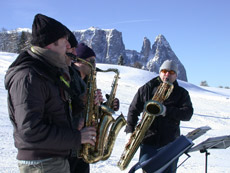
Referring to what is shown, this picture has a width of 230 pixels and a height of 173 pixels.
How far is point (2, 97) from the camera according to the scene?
10.2 meters

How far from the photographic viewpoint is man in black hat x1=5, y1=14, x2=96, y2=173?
1.64 m

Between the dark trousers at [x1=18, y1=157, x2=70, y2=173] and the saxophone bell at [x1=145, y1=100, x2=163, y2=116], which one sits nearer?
the dark trousers at [x1=18, y1=157, x2=70, y2=173]

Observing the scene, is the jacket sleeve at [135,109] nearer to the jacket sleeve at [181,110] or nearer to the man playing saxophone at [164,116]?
the man playing saxophone at [164,116]

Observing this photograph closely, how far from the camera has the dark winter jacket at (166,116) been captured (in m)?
3.33

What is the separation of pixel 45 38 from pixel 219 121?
38.5ft

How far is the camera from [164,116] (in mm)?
3336

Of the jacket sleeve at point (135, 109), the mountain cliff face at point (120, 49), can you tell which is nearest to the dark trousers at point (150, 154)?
the jacket sleeve at point (135, 109)

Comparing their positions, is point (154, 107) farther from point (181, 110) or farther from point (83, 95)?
point (83, 95)

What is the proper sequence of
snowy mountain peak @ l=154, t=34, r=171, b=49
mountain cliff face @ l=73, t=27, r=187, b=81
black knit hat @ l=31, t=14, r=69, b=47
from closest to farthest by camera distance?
1. black knit hat @ l=31, t=14, r=69, b=47
2. mountain cliff face @ l=73, t=27, r=187, b=81
3. snowy mountain peak @ l=154, t=34, r=171, b=49

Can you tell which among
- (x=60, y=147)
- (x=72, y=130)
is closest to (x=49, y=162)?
(x=60, y=147)

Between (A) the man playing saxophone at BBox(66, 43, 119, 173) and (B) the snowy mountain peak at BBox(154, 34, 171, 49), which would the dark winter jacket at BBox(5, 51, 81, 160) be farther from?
(B) the snowy mountain peak at BBox(154, 34, 171, 49)

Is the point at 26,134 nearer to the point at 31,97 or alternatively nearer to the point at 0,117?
the point at 31,97

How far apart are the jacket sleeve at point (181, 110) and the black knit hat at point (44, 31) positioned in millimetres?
1916

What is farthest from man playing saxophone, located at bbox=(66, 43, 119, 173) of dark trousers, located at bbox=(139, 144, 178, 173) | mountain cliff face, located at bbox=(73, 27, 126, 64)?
mountain cliff face, located at bbox=(73, 27, 126, 64)
